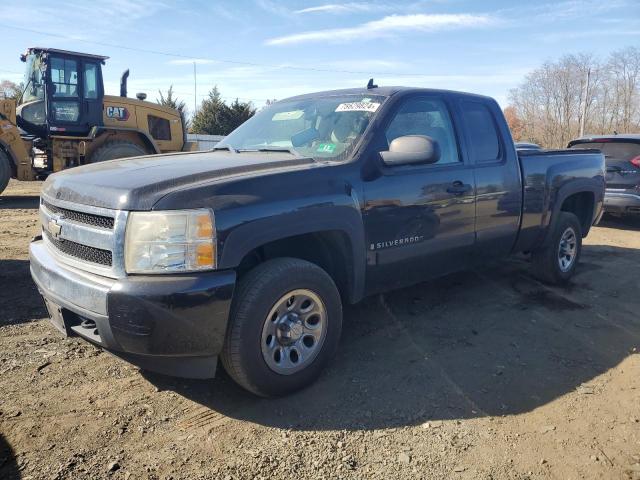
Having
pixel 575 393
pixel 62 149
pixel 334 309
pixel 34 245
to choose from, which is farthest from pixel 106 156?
pixel 575 393

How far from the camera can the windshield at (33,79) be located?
12.4m

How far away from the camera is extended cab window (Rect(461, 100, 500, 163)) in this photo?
4633mm

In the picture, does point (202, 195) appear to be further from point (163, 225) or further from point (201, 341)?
point (201, 341)

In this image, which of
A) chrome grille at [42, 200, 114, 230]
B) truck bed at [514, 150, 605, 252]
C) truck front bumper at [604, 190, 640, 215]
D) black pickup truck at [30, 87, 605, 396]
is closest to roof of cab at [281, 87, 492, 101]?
black pickup truck at [30, 87, 605, 396]

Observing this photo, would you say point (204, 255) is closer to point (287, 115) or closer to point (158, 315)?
point (158, 315)

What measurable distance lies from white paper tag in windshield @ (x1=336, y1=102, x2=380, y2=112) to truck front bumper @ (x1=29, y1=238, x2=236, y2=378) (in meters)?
1.83

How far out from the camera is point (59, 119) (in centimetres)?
1270

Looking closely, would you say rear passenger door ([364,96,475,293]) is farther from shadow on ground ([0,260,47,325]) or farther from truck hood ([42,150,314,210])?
shadow on ground ([0,260,47,325])

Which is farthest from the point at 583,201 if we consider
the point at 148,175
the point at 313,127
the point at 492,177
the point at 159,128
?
the point at 159,128

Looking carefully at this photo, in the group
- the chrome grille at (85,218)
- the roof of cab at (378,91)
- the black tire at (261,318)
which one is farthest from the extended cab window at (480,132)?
the chrome grille at (85,218)

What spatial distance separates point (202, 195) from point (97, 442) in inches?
55.8

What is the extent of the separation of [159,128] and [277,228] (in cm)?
1318

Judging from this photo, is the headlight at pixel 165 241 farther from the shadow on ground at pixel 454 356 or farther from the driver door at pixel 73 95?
the driver door at pixel 73 95

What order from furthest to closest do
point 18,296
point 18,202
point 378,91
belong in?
1. point 18,202
2. point 18,296
3. point 378,91
